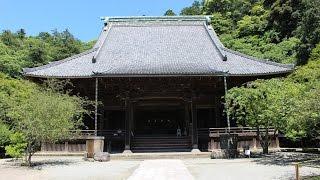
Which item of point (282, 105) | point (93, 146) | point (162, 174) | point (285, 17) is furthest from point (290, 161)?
point (285, 17)

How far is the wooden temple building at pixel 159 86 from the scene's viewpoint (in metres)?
26.8

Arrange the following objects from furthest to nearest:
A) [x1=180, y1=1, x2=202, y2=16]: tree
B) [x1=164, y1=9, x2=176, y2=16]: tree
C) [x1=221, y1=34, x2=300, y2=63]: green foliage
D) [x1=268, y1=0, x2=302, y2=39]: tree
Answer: [x1=164, y1=9, x2=176, y2=16]: tree → [x1=180, y1=1, x2=202, y2=16]: tree → [x1=268, y1=0, x2=302, y2=39]: tree → [x1=221, y1=34, x2=300, y2=63]: green foliage

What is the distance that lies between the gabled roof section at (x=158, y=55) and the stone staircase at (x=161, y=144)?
15.9ft

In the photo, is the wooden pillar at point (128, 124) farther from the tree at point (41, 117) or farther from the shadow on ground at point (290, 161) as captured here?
the shadow on ground at point (290, 161)

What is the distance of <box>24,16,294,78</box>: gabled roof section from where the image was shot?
27.2 metres

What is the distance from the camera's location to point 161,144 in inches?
1089

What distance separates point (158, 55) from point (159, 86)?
4402 mm

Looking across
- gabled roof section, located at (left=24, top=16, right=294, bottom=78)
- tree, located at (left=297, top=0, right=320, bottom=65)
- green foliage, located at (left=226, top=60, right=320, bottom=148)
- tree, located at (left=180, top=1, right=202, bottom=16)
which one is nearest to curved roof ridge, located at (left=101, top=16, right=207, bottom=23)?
gabled roof section, located at (left=24, top=16, right=294, bottom=78)

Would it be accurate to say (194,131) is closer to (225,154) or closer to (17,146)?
(225,154)

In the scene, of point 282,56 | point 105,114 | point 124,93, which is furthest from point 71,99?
point 282,56

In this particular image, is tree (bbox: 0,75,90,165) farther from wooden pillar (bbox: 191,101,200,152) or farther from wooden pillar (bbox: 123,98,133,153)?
wooden pillar (bbox: 191,101,200,152)

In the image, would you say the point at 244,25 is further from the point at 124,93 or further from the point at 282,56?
the point at 124,93

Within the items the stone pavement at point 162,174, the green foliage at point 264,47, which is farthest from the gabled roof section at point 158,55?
the green foliage at point 264,47

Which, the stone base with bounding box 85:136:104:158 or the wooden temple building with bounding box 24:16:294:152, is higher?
the wooden temple building with bounding box 24:16:294:152
